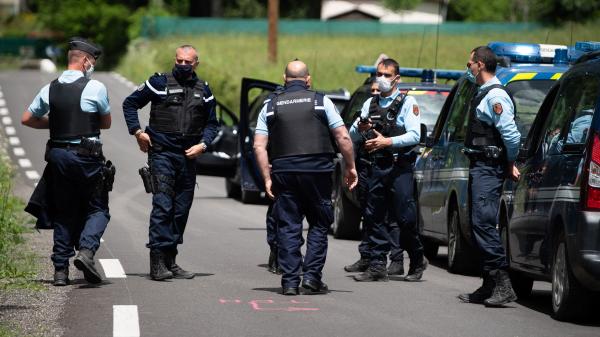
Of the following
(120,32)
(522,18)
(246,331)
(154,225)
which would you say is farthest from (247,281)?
(522,18)

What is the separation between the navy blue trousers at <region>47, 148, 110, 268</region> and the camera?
10391mm

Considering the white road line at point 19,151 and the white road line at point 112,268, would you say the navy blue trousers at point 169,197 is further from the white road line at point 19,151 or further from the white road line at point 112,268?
the white road line at point 19,151

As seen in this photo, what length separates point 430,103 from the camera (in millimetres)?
15609

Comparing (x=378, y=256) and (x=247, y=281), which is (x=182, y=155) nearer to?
(x=247, y=281)

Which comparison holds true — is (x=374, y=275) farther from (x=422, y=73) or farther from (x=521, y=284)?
(x=422, y=73)

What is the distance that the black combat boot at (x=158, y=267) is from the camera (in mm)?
10844

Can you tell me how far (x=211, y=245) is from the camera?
566 inches

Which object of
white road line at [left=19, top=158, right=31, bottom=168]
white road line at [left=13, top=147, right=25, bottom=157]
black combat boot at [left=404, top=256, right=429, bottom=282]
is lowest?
white road line at [left=13, top=147, right=25, bottom=157]

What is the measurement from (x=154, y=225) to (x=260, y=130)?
1.30m

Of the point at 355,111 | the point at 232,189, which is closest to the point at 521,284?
the point at 355,111

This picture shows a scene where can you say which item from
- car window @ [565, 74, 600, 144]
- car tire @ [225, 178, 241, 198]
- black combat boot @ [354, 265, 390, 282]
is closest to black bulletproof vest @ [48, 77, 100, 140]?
black combat boot @ [354, 265, 390, 282]

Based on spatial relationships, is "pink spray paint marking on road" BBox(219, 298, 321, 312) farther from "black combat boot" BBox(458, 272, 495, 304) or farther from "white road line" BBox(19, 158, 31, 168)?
"white road line" BBox(19, 158, 31, 168)

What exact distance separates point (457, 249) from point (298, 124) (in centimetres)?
266

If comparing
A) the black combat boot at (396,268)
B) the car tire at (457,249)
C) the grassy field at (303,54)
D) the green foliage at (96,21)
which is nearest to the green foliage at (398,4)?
the green foliage at (96,21)
